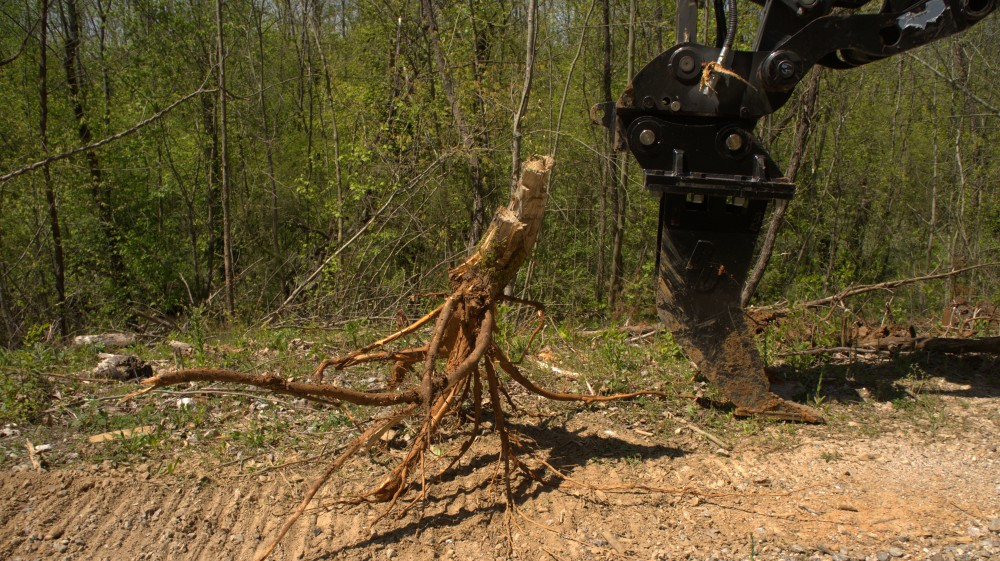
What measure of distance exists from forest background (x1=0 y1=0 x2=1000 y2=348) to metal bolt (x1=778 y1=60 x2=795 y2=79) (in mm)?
4454

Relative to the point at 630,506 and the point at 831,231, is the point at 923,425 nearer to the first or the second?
the point at 630,506

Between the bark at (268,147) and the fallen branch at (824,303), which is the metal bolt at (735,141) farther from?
the bark at (268,147)

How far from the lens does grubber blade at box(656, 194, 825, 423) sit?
450cm

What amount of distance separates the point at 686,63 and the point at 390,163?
19.8ft

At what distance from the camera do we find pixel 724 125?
436cm

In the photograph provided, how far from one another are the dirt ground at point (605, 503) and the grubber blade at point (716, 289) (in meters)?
0.22

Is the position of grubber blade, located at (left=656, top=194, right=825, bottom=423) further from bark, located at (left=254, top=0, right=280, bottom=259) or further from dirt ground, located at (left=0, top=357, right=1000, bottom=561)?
bark, located at (left=254, top=0, right=280, bottom=259)

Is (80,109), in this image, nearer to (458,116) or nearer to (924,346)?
(458,116)

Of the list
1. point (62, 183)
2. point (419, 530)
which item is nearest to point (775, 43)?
point (419, 530)

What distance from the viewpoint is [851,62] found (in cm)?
461

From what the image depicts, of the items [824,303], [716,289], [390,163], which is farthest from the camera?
[390,163]

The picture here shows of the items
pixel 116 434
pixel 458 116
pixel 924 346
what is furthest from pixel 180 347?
pixel 924 346

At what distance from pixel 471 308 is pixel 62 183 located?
9.77 metres

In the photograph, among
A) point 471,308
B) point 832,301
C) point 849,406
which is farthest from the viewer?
point 832,301
